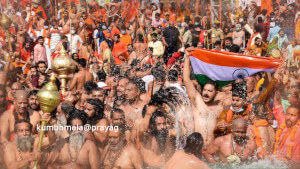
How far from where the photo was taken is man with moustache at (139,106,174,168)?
240 inches

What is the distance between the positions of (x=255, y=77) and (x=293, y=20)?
4.12 metres

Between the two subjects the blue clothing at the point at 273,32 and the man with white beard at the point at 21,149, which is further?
the blue clothing at the point at 273,32

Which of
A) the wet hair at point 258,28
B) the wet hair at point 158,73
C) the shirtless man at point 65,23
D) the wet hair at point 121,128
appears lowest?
the wet hair at point 121,128

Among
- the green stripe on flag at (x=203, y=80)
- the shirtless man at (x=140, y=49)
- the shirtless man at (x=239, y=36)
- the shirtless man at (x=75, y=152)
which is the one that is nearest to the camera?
the shirtless man at (x=75, y=152)

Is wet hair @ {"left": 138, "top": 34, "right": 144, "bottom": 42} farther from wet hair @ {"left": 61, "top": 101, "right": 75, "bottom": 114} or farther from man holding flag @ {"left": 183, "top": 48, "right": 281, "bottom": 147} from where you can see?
wet hair @ {"left": 61, "top": 101, "right": 75, "bottom": 114}

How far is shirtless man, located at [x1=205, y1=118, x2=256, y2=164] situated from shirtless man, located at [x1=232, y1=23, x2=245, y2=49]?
5599 mm

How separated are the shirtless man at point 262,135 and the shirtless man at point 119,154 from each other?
169 centimetres

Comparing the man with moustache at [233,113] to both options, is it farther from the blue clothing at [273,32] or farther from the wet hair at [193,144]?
the blue clothing at [273,32]

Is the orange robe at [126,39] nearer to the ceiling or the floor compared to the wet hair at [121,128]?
nearer to the ceiling

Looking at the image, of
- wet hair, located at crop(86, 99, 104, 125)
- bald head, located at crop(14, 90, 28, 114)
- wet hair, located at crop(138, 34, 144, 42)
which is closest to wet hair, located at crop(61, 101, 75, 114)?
wet hair, located at crop(86, 99, 104, 125)

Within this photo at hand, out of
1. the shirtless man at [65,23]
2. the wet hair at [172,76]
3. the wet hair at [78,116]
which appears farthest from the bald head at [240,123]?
the shirtless man at [65,23]

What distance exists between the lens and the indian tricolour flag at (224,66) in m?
7.69

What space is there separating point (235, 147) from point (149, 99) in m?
1.77

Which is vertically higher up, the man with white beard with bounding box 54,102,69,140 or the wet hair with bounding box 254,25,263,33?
the wet hair with bounding box 254,25,263,33
